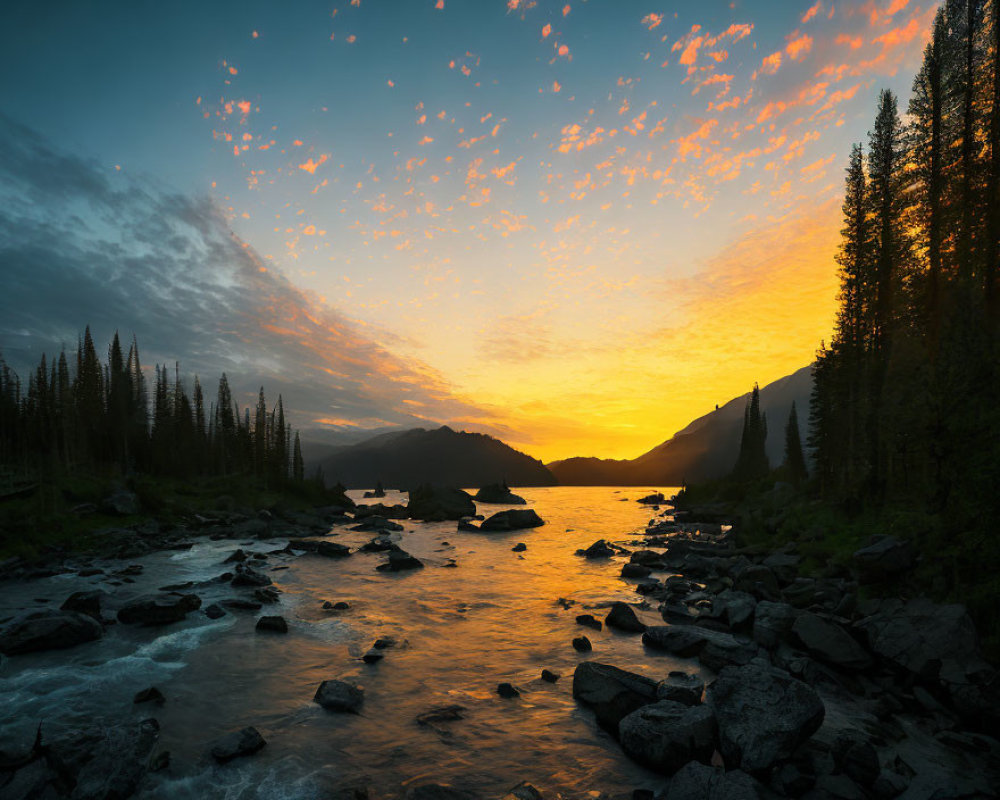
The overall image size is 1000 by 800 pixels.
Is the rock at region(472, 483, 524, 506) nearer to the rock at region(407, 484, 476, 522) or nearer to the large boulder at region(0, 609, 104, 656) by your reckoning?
the rock at region(407, 484, 476, 522)

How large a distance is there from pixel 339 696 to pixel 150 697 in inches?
211

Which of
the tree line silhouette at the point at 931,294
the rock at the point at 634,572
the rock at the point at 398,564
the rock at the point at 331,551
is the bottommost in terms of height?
the rock at the point at 331,551

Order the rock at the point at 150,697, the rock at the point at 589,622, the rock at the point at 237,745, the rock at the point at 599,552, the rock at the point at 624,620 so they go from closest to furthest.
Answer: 1. the rock at the point at 237,745
2. the rock at the point at 150,697
3. the rock at the point at 624,620
4. the rock at the point at 589,622
5. the rock at the point at 599,552

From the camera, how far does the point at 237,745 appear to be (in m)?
9.77

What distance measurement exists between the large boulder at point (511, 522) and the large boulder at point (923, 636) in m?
52.8

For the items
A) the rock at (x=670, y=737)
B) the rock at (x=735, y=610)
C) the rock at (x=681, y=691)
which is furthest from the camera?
the rock at (x=735, y=610)

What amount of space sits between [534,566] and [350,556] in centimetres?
1643

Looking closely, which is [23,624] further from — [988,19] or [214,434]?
[214,434]

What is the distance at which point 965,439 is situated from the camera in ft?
50.1

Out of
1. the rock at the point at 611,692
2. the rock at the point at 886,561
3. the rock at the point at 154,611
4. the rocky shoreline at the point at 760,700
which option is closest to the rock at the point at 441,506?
the rocky shoreline at the point at 760,700

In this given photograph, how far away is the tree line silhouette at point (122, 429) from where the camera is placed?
60.8 m

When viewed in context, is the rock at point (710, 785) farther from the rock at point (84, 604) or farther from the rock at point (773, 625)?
the rock at point (84, 604)

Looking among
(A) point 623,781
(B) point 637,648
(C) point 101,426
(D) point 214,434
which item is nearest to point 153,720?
(A) point 623,781

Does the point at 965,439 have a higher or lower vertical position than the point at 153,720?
higher
